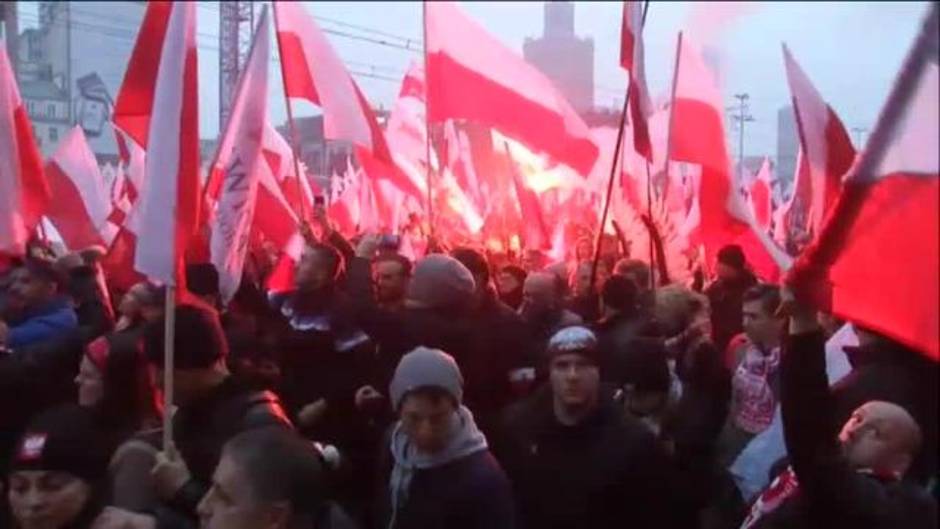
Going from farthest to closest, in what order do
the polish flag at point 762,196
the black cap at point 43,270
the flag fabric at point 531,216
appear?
the polish flag at point 762,196 < the flag fabric at point 531,216 < the black cap at point 43,270

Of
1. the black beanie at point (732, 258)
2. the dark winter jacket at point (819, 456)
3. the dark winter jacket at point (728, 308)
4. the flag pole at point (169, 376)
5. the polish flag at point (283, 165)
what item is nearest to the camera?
the dark winter jacket at point (819, 456)

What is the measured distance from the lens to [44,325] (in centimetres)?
625

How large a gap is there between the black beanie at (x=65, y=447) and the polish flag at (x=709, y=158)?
4746mm

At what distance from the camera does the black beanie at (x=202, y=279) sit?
6.14 m

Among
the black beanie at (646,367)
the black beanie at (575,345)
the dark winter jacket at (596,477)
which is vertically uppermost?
the black beanie at (575,345)

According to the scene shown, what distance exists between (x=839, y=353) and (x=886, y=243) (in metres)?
2.41

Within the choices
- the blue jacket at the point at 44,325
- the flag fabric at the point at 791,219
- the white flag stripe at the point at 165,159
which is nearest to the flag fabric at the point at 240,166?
the blue jacket at the point at 44,325

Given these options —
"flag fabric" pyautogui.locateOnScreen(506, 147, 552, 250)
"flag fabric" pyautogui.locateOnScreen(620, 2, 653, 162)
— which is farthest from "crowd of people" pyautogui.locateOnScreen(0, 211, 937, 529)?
"flag fabric" pyautogui.locateOnScreen(506, 147, 552, 250)

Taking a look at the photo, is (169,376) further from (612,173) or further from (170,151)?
(612,173)

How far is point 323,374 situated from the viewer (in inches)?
231

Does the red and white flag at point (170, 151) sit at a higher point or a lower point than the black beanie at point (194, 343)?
higher

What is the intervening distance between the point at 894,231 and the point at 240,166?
404cm

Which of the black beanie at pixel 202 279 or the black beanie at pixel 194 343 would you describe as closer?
the black beanie at pixel 194 343

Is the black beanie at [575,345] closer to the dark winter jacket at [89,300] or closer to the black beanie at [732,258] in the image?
the dark winter jacket at [89,300]
